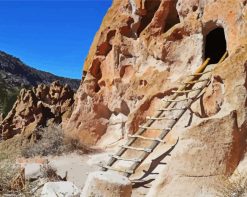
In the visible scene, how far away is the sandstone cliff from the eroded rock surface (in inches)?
113

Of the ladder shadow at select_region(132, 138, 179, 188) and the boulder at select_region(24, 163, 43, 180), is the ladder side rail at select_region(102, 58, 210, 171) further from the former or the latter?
the boulder at select_region(24, 163, 43, 180)

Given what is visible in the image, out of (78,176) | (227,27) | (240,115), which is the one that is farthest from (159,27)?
(240,115)

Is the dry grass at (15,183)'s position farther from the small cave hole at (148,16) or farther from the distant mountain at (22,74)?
the distant mountain at (22,74)

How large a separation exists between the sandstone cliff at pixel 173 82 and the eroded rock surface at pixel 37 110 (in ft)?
9.45

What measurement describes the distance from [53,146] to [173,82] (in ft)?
13.2

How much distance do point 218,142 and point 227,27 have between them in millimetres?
3580

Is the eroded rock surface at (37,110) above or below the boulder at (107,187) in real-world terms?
above

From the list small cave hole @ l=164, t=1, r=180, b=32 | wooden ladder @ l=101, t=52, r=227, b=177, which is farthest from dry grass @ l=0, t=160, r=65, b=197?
small cave hole @ l=164, t=1, r=180, b=32

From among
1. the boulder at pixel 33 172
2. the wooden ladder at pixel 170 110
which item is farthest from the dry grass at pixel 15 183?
the wooden ladder at pixel 170 110

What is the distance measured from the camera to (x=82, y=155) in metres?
11.3

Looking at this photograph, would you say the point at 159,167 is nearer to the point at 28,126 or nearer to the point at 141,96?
the point at 141,96

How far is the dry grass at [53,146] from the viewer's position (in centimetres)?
1173

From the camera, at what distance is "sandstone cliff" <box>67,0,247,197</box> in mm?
5902

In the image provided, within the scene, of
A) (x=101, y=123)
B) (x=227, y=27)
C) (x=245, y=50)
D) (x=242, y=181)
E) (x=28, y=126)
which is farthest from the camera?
(x=28, y=126)
